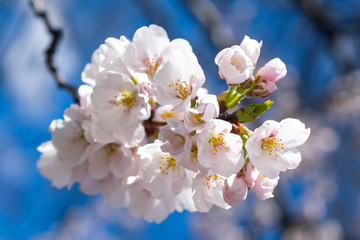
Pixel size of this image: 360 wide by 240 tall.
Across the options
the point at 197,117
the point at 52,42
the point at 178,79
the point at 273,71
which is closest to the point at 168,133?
the point at 197,117

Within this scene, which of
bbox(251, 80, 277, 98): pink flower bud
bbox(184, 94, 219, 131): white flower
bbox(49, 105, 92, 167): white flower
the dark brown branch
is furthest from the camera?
the dark brown branch

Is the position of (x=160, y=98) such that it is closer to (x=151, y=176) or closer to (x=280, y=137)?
(x=151, y=176)

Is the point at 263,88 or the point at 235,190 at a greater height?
the point at 263,88

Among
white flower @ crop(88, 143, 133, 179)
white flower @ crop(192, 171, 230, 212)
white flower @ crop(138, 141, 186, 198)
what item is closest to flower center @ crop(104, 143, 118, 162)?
white flower @ crop(88, 143, 133, 179)

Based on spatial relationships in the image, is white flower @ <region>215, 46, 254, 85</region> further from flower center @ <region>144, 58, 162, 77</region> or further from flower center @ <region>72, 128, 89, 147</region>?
flower center @ <region>72, 128, 89, 147</region>

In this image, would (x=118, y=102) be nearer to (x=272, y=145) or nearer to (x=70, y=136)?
(x=70, y=136)

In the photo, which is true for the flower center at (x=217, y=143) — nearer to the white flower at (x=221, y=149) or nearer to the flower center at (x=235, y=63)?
the white flower at (x=221, y=149)
